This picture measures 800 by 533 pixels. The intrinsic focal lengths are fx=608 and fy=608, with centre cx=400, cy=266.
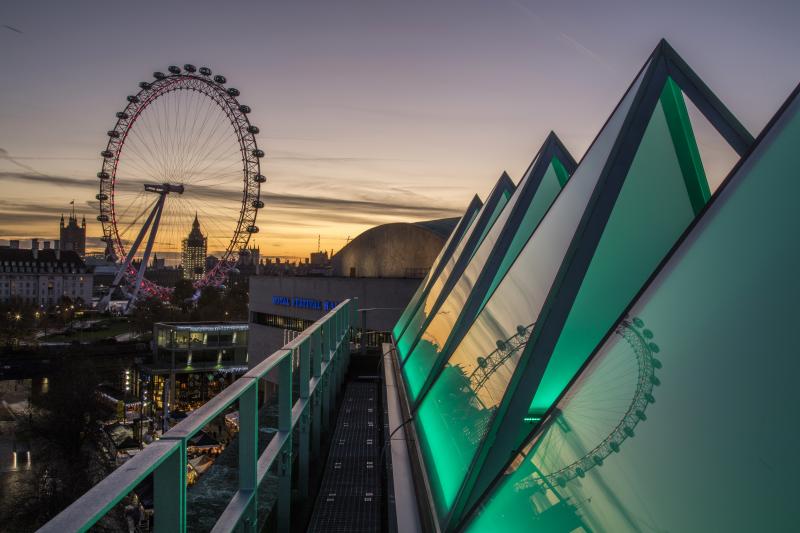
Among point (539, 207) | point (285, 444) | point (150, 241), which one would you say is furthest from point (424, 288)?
point (150, 241)

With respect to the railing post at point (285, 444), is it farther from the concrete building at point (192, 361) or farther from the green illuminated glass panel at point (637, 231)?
the concrete building at point (192, 361)

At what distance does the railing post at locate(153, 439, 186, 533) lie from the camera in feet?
4.75

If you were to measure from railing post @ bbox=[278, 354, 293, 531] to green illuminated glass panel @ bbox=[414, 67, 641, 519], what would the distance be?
2.63ft

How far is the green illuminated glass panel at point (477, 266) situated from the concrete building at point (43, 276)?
11277cm

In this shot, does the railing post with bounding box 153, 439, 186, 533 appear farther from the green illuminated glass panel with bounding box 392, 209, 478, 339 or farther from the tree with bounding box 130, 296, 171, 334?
the tree with bounding box 130, 296, 171, 334

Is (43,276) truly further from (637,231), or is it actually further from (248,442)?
(637,231)

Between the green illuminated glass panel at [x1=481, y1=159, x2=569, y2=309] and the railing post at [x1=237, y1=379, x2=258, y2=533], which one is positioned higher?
the green illuminated glass panel at [x1=481, y1=159, x2=569, y2=309]

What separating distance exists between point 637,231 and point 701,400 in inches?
66.1

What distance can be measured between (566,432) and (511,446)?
0.83 metres

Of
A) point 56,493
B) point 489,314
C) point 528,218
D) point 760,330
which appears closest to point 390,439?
point 489,314

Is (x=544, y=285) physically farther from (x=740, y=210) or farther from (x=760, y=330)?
(x=760, y=330)

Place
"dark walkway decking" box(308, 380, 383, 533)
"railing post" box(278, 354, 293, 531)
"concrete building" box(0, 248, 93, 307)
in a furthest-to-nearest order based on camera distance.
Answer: "concrete building" box(0, 248, 93, 307) → "dark walkway decking" box(308, 380, 383, 533) → "railing post" box(278, 354, 293, 531)

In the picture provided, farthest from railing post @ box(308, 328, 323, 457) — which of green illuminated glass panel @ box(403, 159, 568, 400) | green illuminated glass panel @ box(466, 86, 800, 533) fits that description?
green illuminated glass panel @ box(466, 86, 800, 533)

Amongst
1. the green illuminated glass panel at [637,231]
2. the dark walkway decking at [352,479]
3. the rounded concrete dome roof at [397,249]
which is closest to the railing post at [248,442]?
the green illuminated glass panel at [637,231]
